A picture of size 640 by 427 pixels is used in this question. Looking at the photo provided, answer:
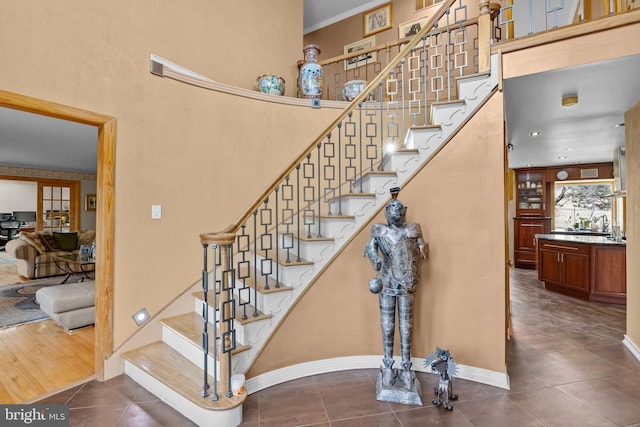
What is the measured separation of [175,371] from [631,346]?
171 inches

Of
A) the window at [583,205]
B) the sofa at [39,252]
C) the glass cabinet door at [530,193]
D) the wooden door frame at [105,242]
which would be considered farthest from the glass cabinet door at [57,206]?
the window at [583,205]

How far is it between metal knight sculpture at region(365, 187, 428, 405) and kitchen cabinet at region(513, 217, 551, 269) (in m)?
6.37

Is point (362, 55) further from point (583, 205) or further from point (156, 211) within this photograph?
point (583, 205)

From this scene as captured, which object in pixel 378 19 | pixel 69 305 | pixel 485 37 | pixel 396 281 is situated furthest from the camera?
pixel 378 19

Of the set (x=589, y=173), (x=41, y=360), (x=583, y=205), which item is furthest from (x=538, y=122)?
(x=41, y=360)

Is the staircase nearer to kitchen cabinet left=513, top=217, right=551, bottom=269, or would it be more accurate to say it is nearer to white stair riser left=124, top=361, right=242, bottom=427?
white stair riser left=124, top=361, right=242, bottom=427

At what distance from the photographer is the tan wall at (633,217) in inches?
→ 116

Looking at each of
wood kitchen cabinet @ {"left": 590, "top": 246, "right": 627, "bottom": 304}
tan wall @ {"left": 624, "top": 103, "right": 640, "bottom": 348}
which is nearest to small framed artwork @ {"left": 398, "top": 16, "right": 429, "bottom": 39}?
tan wall @ {"left": 624, "top": 103, "right": 640, "bottom": 348}

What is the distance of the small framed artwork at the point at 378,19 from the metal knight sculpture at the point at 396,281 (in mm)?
4052

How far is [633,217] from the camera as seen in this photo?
3.05 meters

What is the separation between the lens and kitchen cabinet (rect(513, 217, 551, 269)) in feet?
23.4

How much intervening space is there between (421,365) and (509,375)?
0.75m

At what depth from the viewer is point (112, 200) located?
2547mm

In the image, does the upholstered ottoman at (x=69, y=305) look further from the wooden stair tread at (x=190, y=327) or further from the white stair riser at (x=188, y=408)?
the white stair riser at (x=188, y=408)
